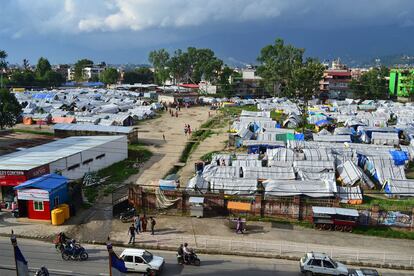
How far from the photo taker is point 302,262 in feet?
51.0

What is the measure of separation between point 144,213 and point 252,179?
7.49 m

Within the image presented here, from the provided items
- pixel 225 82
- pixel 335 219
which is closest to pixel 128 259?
pixel 335 219

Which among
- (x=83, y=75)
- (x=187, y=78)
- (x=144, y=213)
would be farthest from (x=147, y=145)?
(x=83, y=75)

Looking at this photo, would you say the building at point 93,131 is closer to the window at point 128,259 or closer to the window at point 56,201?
the window at point 56,201

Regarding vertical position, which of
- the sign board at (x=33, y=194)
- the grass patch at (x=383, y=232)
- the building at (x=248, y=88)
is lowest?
the grass patch at (x=383, y=232)

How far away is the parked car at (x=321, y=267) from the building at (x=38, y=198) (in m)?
13.5

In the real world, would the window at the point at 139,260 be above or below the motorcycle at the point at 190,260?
above

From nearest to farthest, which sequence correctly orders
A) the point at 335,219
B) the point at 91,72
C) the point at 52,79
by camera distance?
1. the point at 335,219
2. the point at 52,79
3. the point at 91,72

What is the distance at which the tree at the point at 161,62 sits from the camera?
124250mm

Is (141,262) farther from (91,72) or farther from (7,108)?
(91,72)

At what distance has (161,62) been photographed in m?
126

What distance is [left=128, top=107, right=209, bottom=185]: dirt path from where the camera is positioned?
3023 cm

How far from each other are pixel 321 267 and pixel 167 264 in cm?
629

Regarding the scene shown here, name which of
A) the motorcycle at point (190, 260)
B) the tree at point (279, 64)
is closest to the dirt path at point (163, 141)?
the motorcycle at point (190, 260)
